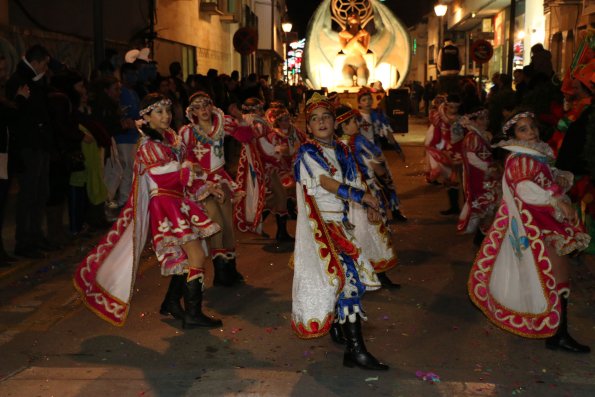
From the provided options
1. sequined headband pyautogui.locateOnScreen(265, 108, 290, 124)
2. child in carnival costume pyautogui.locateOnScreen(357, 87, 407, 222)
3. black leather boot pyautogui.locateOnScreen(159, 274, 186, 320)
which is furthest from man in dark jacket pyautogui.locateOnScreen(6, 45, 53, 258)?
child in carnival costume pyautogui.locateOnScreen(357, 87, 407, 222)

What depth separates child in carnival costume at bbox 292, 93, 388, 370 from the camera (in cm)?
575

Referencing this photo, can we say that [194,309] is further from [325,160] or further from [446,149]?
[446,149]

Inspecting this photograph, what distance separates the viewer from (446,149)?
12.5 meters

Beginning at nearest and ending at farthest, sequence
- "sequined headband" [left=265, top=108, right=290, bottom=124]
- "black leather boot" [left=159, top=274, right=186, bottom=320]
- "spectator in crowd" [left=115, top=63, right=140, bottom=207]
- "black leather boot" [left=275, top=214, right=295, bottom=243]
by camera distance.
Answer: "black leather boot" [left=159, top=274, right=186, bottom=320]
"black leather boot" [left=275, top=214, right=295, bottom=243]
"sequined headband" [left=265, top=108, right=290, bottom=124]
"spectator in crowd" [left=115, top=63, right=140, bottom=207]

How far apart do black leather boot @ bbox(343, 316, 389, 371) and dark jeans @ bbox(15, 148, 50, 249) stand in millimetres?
4771

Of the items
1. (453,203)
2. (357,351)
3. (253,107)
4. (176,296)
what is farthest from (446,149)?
(357,351)

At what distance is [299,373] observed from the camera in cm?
569

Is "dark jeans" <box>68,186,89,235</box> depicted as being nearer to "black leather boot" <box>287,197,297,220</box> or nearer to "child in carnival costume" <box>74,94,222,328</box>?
"black leather boot" <box>287,197,297,220</box>

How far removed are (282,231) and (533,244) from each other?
4.76 m

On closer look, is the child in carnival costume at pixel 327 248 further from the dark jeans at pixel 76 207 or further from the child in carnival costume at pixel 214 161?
the dark jeans at pixel 76 207

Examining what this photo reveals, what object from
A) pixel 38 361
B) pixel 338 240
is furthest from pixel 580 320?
pixel 38 361

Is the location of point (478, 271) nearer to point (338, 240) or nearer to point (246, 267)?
point (338, 240)

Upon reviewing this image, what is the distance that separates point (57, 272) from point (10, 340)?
2.40 metres

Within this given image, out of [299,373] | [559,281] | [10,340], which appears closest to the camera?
[299,373]
